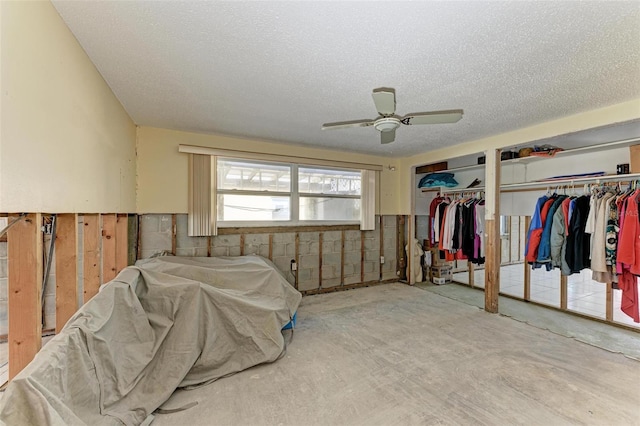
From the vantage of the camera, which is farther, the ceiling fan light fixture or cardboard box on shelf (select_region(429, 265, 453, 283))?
cardboard box on shelf (select_region(429, 265, 453, 283))

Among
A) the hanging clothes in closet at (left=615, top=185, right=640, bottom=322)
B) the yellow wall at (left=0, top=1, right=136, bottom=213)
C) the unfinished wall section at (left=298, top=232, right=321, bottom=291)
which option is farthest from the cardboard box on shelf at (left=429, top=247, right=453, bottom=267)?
the yellow wall at (left=0, top=1, right=136, bottom=213)

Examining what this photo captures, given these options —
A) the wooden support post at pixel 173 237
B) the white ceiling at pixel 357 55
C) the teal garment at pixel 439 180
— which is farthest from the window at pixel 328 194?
the wooden support post at pixel 173 237

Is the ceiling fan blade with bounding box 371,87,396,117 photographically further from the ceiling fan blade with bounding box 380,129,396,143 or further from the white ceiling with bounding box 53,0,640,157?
the ceiling fan blade with bounding box 380,129,396,143

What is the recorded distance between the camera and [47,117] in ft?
4.56

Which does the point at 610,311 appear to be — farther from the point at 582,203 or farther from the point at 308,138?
the point at 308,138

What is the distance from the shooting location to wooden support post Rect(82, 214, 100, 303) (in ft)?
7.06

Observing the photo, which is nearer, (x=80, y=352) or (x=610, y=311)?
(x=80, y=352)

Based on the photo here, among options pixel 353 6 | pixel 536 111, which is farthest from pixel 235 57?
pixel 536 111

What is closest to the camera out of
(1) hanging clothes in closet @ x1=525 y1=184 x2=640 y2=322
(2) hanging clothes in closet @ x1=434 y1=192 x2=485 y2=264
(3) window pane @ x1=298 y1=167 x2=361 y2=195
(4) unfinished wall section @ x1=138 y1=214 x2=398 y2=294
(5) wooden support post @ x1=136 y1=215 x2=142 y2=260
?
(1) hanging clothes in closet @ x1=525 y1=184 x2=640 y2=322

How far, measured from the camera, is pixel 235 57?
1883mm

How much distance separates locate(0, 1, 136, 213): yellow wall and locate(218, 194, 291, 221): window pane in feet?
5.80

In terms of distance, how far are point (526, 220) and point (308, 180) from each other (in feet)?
12.3

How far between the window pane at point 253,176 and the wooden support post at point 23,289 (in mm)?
2628

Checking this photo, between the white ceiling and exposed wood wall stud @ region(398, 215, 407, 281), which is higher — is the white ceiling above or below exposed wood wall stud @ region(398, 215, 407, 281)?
above
